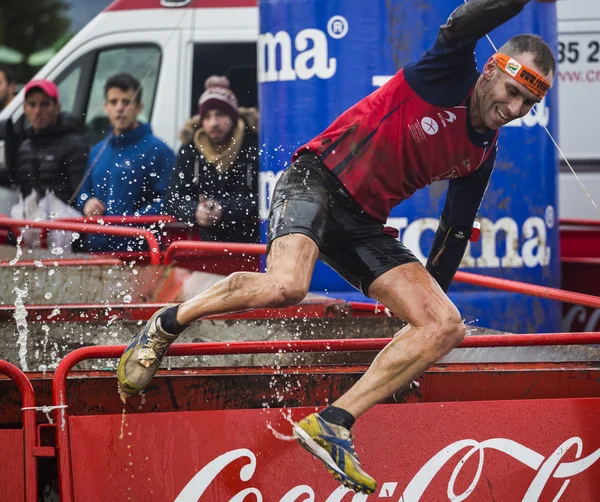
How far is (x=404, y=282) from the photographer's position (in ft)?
14.5

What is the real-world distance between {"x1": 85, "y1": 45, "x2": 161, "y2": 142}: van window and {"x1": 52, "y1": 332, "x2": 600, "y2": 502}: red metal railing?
6436 mm

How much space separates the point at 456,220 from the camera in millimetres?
4898

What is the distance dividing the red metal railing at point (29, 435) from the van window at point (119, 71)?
21.9ft

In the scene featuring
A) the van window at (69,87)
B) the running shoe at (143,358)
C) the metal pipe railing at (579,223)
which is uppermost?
the van window at (69,87)

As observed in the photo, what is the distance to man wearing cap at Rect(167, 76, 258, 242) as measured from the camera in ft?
27.2

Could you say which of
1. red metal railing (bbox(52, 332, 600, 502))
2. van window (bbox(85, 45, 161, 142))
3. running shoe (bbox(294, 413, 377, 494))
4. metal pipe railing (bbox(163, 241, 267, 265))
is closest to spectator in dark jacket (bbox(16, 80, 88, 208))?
van window (bbox(85, 45, 161, 142))

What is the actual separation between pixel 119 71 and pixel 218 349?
6993 millimetres

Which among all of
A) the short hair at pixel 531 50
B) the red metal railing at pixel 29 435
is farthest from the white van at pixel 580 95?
the red metal railing at pixel 29 435

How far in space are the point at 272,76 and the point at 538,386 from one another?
10.7 feet

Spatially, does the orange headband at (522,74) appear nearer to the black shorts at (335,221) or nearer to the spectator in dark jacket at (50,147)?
the black shorts at (335,221)

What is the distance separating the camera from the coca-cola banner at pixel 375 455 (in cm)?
398

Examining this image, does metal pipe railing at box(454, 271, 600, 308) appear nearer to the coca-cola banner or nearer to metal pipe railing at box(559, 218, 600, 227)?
the coca-cola banner

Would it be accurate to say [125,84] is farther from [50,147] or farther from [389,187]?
[389,187]

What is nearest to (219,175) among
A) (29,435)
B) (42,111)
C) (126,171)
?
(126,171)
